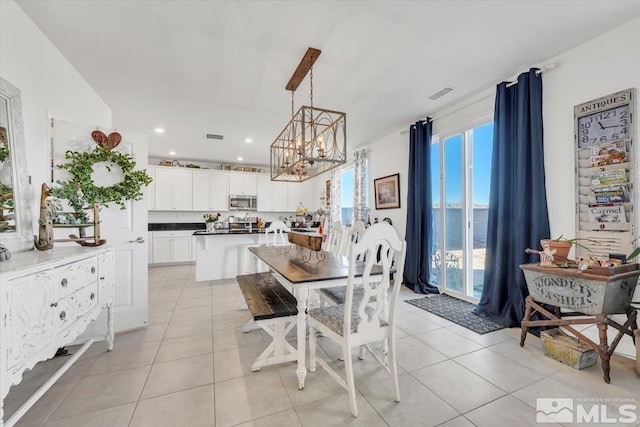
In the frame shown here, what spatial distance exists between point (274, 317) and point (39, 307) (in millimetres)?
1247

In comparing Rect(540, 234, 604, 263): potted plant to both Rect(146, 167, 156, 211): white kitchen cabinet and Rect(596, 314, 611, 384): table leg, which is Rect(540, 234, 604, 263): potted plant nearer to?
Rect(596, 314, 611, 384): table leg

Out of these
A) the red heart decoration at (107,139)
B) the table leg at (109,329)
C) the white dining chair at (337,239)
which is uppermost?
the red heart decoration at (107,139)

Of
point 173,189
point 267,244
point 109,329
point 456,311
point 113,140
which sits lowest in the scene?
point 456,311

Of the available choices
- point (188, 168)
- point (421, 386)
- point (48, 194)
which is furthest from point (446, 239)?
point (188, 168)

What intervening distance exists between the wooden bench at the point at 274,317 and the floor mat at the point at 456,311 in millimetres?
1924

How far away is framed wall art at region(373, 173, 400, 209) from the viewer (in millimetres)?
4617

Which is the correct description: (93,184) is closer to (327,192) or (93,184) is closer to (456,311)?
(456,311)

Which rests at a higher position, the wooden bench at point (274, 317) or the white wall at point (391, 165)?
the white wall at point (391, 165)

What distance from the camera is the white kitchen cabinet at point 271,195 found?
23.6ft

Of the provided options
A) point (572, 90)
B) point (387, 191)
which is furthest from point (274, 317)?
point (387, 191)

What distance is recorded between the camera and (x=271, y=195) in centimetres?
733

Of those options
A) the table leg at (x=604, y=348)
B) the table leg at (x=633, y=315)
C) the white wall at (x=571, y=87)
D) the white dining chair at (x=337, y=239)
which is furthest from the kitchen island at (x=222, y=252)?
A: the table leg at (x=633, y=315)

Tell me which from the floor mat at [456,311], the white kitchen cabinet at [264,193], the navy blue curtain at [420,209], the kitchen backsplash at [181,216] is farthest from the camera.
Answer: the white kitchen cabinet at [264,193]

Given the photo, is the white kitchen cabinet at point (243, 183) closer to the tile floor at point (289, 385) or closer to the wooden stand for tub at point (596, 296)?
the tile floor at point (289, 385)
